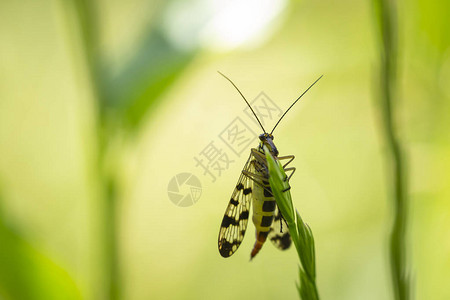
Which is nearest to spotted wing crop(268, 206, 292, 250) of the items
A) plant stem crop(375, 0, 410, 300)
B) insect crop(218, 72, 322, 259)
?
insect crop(218, 72, 322, 259)

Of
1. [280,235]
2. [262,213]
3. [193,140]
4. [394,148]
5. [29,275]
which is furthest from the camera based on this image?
[193,140]

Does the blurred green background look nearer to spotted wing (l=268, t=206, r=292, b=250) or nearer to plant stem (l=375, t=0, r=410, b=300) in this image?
plant stem (l=375, t=0, r=410, b=300)

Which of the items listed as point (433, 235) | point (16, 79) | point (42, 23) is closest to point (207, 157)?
point (433, 235)

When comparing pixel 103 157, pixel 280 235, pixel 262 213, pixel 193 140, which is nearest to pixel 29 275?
pixel 103 157

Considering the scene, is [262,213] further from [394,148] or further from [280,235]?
[394,148]

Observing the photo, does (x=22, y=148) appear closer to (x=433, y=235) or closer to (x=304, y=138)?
(x=304, y=138)
